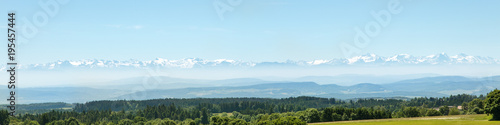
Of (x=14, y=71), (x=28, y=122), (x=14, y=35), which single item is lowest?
(x=28, y=122)

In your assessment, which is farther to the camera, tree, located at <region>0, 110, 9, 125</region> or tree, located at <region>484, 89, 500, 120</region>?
tree, located at <region>0, 110, 9, 125</region>

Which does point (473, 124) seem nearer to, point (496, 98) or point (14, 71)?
point (496, 98)

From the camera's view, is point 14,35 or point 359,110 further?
point 359,110

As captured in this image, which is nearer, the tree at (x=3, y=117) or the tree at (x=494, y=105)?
the tree at (x=494, y=105)

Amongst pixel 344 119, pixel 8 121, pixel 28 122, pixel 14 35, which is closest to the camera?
pixel 14 35

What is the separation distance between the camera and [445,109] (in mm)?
177125

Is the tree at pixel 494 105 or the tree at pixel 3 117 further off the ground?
the tree at pixel 494 105

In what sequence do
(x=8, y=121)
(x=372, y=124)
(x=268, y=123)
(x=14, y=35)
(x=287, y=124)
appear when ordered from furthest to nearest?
(x=8, y=121)
(x=268, y=123)
(x=372, y=124)
(x=287, y=124)
(x=14, y=35)

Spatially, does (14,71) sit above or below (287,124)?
above

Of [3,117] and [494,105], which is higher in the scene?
[494,105]

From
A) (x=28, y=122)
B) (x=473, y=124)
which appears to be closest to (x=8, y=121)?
(x=28, y=122)

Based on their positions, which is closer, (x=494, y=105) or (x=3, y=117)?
(x=494, y=105)

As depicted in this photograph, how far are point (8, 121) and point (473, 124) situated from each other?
550 feet

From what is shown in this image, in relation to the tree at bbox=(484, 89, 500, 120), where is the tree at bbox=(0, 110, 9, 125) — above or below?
below
